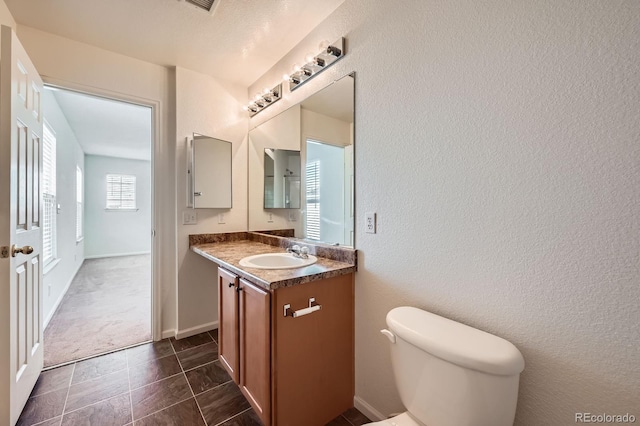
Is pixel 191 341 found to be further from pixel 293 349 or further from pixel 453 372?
pixel 453 372

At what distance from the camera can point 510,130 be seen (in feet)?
3.11

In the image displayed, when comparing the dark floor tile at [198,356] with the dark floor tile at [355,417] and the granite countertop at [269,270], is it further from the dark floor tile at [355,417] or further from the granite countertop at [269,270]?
the dark floor tile at [355,417]

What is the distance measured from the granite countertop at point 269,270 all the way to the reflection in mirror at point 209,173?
1.20ft

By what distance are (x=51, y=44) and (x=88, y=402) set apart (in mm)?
2438

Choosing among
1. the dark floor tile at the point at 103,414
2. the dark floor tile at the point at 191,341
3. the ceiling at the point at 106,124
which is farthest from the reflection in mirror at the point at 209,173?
the dark floor tile at the point at 103,414

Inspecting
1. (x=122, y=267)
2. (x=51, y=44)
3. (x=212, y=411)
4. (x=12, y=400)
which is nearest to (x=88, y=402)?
(x=12, y=400)

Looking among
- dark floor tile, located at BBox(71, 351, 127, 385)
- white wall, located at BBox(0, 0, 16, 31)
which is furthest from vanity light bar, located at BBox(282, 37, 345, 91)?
dark floor tile, located at BBox(71, 351, 127, 385)

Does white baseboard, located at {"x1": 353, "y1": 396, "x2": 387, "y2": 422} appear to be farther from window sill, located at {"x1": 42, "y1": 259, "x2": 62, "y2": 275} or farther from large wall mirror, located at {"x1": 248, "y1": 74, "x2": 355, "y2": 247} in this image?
window sill, located at {"x1": 42, "y1": 259, "x2": 62, "y2": 275}

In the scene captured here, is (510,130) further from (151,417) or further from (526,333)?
(151,417)

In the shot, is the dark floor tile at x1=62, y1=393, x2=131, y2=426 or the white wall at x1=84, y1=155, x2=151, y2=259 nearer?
the dark floor tile at x1=62, y1=393, x2=131, y2=426

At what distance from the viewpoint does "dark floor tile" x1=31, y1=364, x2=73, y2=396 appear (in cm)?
168

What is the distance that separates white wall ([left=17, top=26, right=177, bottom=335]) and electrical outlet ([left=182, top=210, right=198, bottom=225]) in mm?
93

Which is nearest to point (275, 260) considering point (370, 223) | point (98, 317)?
point (370, 223)

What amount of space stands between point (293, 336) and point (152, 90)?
2361 mm
